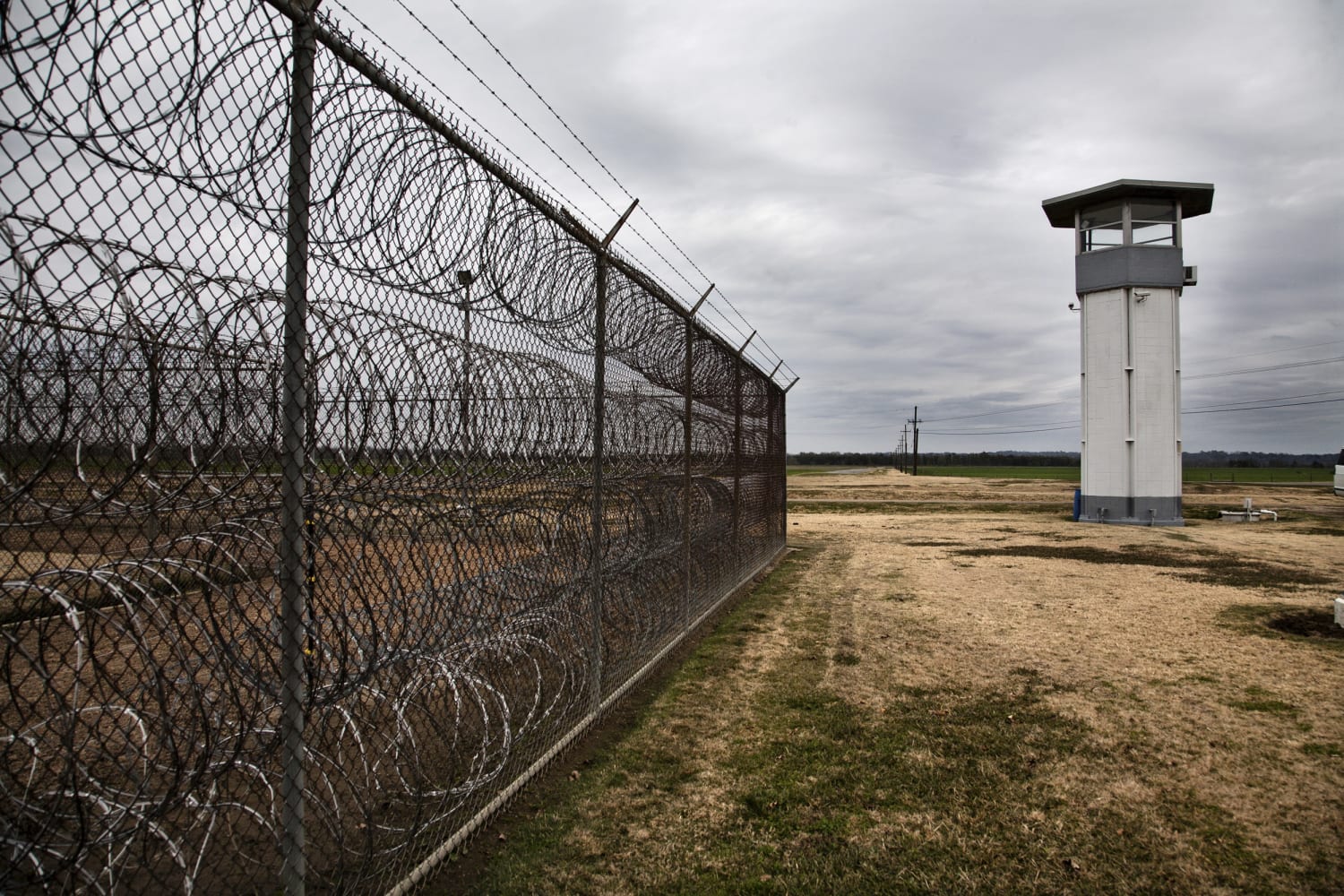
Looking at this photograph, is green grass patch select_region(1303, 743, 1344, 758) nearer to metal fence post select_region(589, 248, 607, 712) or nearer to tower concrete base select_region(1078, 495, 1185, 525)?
metal fence post select_region(589, 248, 607, 712)

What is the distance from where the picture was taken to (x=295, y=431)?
1961mm

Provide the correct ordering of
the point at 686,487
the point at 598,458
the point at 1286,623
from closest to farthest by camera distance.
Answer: the point at 598,458, the point at 686,487, the point at 1286,623

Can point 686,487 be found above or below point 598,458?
below

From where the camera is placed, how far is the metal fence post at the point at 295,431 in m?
1.93

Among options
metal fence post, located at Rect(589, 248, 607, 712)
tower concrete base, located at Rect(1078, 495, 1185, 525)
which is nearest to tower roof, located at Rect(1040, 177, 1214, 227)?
tower concrete base, located at Rect(1078, 495, 1185, 525)

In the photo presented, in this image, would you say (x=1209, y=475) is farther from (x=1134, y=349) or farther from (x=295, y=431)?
(x=295, y=431)

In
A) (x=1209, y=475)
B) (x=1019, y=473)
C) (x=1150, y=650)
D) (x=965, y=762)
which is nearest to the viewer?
(x=965, y=762)

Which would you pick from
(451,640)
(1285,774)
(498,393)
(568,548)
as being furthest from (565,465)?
(1285,774)

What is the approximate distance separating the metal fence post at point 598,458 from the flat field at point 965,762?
539 mm

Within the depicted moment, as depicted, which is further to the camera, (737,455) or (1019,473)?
(1019,473)

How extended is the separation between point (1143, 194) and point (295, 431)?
801 inches

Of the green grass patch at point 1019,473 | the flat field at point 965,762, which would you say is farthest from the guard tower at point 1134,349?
the green grass patch at point 1019,473

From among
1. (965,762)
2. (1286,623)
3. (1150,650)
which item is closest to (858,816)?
(965,762)

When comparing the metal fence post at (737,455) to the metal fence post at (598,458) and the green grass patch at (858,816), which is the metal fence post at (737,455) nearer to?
the green grass patch at (858,816)
